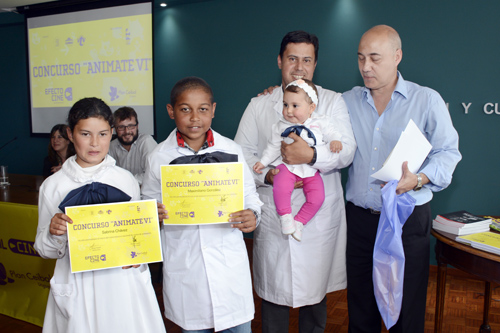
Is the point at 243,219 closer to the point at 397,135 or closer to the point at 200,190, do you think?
the point at 200,190

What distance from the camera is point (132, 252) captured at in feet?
4.87

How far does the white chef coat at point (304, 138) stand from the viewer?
1.90m

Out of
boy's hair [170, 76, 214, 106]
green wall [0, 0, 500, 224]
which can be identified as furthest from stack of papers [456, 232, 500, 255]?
green wall [0, 0, 500, 224]

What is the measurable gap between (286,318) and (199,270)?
2.42 feet

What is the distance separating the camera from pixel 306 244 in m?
2.02

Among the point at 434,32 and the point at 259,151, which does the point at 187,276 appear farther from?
the point at 434,32

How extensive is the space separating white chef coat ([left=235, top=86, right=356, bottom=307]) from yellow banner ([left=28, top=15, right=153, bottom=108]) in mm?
3244

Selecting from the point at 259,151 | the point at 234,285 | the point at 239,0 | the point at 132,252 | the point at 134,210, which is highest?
the point at 239,0

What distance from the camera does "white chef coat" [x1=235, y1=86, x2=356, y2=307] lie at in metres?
2.02

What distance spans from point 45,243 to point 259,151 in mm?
1164

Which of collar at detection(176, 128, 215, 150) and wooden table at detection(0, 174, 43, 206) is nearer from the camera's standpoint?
collar at detection(176, 128, 215, 150)

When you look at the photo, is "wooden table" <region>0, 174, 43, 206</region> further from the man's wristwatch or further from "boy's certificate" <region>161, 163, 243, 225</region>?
the man's wristwatch

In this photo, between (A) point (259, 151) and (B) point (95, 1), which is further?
(B) point (95, 1)

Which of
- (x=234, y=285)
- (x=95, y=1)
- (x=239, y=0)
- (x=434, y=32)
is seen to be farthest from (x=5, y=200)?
(x=434, y=32)
